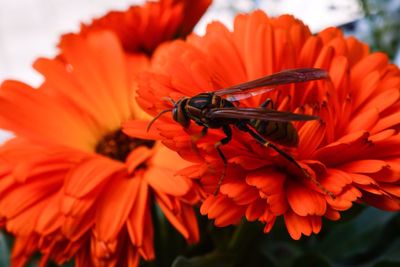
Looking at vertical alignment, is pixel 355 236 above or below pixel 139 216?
below

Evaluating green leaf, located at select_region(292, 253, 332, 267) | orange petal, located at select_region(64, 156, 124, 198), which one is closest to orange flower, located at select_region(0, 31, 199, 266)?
orange petal, located at select_region(64, 156, 124, 198)

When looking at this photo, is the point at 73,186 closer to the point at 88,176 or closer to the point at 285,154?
the point at 88,176

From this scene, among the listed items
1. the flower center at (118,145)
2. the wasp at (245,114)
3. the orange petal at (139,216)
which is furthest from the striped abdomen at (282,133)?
the flower center at (118,145)

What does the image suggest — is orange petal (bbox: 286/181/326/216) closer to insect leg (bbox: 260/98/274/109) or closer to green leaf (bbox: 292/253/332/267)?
insect leg (bbox: 260/98/274/109)

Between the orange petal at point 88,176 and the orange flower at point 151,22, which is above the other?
the orange flower at point 151,22

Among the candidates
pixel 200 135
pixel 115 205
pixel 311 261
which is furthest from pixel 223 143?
pixel 311 261

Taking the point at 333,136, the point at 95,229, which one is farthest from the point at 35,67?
the point at 333,136

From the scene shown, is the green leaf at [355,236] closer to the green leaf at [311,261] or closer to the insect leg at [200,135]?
the green leaf at [311,261]
